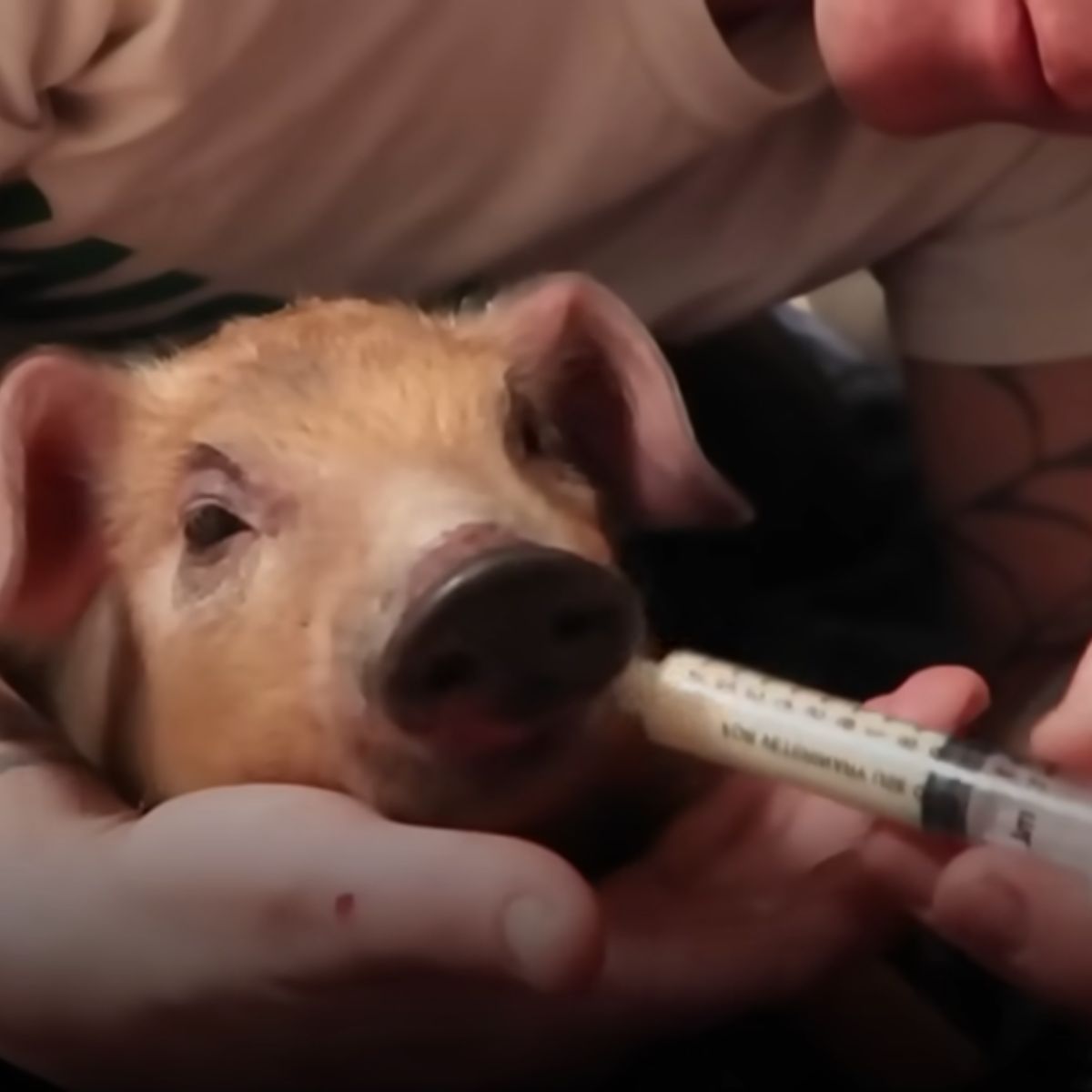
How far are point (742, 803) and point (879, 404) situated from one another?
491 millimetres

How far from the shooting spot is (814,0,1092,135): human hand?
0.65 m

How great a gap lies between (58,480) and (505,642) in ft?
0.84

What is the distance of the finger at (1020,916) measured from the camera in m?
0.52

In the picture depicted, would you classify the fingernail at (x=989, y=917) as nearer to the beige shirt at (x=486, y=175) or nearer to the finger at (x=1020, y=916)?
the finger at (x=1020, y=916)

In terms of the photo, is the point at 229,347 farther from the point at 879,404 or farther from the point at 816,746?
the point at 879,404

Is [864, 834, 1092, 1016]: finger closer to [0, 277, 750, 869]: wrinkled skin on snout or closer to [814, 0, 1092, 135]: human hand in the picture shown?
[0, 277, 750, 869]: wrinkled skin on snout

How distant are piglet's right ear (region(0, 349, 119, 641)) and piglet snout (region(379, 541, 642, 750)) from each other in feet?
0.66

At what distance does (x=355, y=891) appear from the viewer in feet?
1.71

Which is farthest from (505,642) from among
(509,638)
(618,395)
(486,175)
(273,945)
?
(486,175)

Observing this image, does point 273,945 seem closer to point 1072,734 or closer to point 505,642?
point 505,642

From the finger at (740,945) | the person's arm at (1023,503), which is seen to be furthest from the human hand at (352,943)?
the person's arm at (1023,503)

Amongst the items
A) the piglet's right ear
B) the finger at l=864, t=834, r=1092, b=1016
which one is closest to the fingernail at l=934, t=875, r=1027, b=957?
the finger at l=864, t=834, r=1092, b=1016

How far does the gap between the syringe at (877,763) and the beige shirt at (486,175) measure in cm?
34

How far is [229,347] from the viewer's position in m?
0.70
